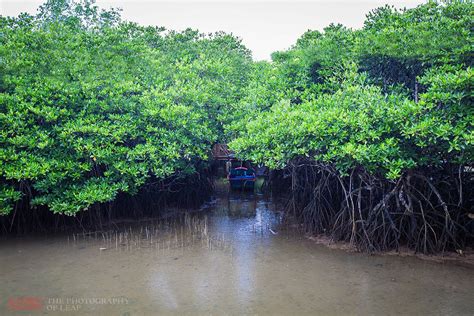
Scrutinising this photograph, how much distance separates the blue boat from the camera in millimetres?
15477

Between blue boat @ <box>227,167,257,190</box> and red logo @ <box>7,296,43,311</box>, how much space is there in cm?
1024

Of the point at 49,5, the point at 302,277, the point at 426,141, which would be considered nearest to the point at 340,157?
the point at 426,141

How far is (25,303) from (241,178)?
10.4m

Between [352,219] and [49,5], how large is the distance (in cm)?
1319

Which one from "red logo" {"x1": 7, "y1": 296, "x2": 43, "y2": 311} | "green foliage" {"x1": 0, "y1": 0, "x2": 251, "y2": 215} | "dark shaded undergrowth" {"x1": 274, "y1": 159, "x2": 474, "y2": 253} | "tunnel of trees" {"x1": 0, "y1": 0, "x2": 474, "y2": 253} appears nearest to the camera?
"red logo" {"x1": 7, "y1": 296, "x2": 43, "y2": 311}

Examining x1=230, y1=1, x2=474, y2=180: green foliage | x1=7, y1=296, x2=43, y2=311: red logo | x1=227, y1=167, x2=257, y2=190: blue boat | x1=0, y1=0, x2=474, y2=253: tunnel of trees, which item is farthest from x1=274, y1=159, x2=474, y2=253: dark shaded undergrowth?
x1=227, y1=167, x2=257, y2=190: blue boat

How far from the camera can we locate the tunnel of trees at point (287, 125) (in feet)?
22.1

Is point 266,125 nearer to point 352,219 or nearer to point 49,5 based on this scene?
point 352,219

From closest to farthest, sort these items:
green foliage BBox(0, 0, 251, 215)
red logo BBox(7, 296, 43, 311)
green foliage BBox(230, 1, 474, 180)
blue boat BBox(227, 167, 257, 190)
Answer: red logo BBox(7, 296, 43, 311), green foliage BBox(230, 1, 474, 180), green foliage BBox(0, 0, 251, 215), blue boat BBox(227, 167, 257, 190)

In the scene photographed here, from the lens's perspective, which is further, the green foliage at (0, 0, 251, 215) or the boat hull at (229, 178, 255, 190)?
the boat hull at (229, 178, 255, 190)

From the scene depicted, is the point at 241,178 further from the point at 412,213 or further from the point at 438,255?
the point at 438,255

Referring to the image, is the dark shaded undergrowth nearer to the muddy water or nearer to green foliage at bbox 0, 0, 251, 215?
the muddy water

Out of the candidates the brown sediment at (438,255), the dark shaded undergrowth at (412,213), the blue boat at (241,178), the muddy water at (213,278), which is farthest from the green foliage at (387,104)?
the blue boat at (241,178)

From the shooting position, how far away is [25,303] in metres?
5.57
